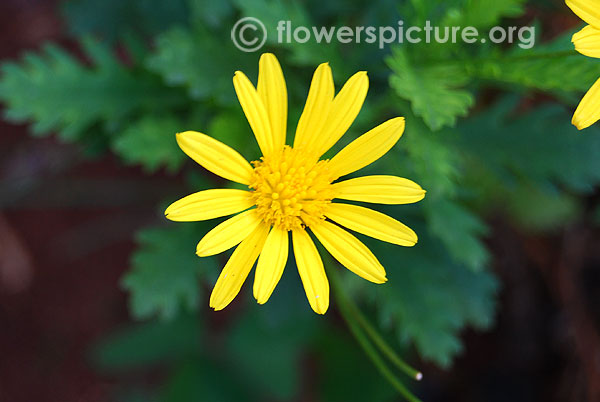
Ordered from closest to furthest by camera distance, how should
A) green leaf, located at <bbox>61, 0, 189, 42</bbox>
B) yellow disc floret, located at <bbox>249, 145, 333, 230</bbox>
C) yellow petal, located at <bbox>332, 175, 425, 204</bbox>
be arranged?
yellow petal, located at <bbox>332, 175, 425, 204</bbox> → yellow disc floret, located at <bbox>249, 145, 333, 230</bbox> → green leaf, located at <bbox>61, 0, 189, 42</bbox>

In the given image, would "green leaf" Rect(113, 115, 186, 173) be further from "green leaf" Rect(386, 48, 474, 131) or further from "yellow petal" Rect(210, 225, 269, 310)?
"green leaf" Rect(386, 48, 474, 131)

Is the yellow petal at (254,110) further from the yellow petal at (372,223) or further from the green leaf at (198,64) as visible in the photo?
the green leaf at (198,64)

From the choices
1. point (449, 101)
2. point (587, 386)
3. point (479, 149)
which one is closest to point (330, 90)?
point (449, 101)

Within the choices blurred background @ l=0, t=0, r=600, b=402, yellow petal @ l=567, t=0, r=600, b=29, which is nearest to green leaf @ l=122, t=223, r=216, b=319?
blurred background @ l=0, t=0, r=600, b=402

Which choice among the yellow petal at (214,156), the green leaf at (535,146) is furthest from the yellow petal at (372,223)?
the green leaf at (535,146)

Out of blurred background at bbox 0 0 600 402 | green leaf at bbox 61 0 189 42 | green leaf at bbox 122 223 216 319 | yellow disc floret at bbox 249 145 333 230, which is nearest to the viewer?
yellow disc floret at bbox 249 145 333 230

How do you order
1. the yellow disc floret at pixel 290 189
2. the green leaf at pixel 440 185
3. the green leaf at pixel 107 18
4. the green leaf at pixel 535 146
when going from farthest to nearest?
the green leaf at pixel 107 18, the green leaf at pixel 535 146, the green leaf at pixel 440 185, the yellow disc floret at pixel 290 189

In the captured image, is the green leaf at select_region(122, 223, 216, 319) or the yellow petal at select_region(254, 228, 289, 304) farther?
the green leaf at select_region(122, 223, 216, 319)

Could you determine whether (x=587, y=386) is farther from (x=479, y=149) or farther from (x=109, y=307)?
(x=109, y=307)

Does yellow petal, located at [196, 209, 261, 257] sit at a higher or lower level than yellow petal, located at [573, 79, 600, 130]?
lower
